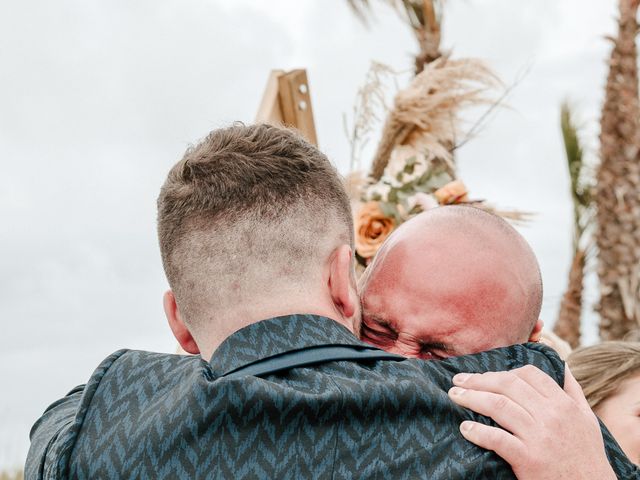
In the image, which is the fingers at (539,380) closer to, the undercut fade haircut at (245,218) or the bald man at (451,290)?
the bald man at (451,290)

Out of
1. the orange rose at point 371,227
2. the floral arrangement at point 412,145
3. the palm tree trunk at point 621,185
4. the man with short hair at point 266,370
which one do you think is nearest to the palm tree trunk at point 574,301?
the palm tree trunk at point 621,185

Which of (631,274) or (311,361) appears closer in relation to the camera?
(311,361)

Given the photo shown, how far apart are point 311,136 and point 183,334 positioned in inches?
152

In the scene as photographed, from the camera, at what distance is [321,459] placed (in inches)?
58.7

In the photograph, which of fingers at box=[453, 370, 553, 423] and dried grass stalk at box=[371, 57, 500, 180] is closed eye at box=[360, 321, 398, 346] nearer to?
fingers at box=[453, 370, 553, 423]

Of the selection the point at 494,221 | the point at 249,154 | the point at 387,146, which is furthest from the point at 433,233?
the point at 387,146

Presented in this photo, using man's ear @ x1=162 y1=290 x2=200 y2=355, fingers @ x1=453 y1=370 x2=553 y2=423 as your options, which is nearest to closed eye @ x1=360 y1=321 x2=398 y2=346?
fingers @ x1=453 y1=370 x2=553 y2=423

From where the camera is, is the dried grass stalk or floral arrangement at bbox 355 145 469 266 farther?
the dried grass stalk

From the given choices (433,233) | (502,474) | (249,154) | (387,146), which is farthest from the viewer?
(387,146)

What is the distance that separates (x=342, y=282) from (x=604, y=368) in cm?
201

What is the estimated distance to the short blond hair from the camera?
3281 millimetres

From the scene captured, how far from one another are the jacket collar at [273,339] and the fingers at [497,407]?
8.3 inches

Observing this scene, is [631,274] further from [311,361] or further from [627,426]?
[311,361]

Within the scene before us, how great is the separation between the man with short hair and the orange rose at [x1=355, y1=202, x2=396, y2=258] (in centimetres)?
261
